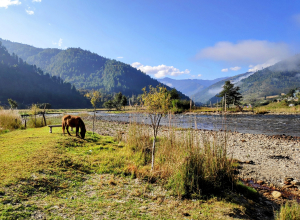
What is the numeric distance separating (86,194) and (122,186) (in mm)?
1070

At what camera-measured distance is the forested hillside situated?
124 m

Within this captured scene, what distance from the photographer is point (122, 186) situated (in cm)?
514

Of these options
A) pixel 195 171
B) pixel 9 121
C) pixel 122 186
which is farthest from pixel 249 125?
pixel 9 121

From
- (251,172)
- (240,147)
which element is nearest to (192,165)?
(251,172)

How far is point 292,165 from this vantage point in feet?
26.6

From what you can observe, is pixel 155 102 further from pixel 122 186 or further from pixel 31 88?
pixel 31 88

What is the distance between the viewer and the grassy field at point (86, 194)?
3.65 meters

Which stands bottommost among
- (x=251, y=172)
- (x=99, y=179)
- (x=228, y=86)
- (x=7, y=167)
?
(x=251, y=172)

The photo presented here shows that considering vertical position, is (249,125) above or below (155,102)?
below

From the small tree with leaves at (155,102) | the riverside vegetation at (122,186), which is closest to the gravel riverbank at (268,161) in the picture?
the riverside vegetation at (122,186)

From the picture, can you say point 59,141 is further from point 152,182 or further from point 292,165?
point 292,165

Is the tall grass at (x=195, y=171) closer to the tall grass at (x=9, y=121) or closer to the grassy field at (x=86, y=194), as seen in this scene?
the grassy field at (x=86, y=194)

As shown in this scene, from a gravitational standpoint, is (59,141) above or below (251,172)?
above

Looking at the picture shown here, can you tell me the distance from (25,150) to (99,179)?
3.45 metres
